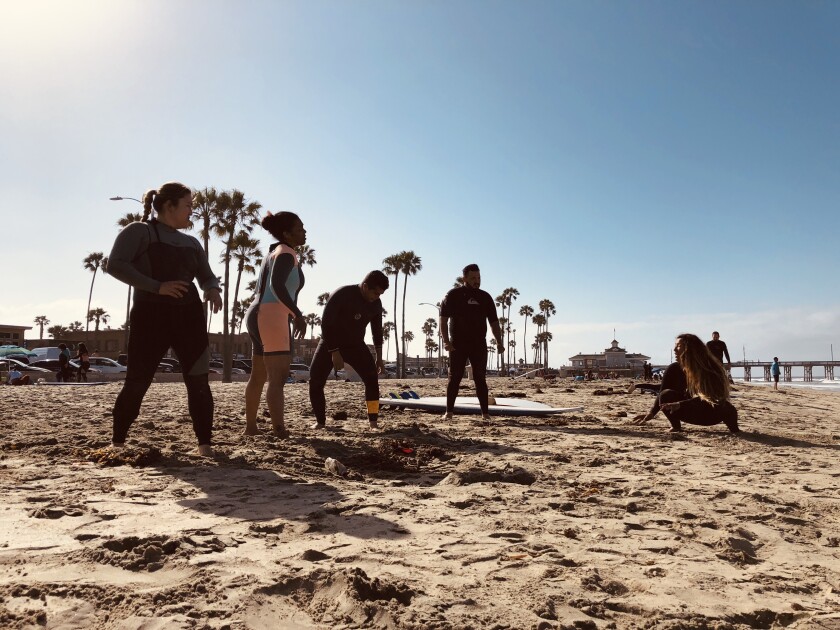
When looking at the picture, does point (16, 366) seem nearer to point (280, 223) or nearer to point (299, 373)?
point (299, 373)

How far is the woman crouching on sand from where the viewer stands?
575 centimetres

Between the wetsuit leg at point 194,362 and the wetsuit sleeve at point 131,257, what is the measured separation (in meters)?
0.26

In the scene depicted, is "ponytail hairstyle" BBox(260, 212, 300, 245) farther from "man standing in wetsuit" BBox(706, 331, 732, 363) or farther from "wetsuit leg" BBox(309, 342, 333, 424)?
"man standing in wetsuit" BBox(706, 331, 732, 363)

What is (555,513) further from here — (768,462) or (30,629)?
(768,462)

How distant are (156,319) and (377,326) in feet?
10.2

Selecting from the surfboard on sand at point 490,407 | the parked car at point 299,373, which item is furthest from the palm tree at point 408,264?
the surfboard on sand at point 490,407

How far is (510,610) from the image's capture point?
1721mm

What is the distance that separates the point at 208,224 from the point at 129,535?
31.2 meters

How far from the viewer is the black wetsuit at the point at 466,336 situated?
23.3 ft

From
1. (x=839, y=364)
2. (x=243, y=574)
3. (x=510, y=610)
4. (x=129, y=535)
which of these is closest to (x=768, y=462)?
(x=510, y=610)

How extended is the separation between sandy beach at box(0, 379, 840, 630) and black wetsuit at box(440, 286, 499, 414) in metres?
2.55

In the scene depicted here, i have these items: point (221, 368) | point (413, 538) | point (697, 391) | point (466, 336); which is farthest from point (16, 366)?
point (413, 538)

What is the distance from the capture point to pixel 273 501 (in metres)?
2.88

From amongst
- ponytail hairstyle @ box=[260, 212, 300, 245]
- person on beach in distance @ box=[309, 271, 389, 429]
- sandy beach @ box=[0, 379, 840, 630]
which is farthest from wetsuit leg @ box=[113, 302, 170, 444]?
person on beach in distance @ box=[309, 271, 389, 429]
